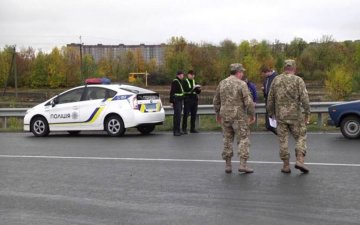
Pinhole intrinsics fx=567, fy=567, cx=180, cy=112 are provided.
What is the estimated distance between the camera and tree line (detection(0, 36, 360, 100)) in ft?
319

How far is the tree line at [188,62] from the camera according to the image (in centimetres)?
9722

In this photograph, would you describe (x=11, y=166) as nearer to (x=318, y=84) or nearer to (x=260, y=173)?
(x=260, y=173)

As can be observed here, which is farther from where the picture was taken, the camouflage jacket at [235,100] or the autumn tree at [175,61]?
the autumn tree at [175,61]

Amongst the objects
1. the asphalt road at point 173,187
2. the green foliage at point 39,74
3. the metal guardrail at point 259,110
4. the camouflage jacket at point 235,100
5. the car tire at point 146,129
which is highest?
the green foliage at point 39,74

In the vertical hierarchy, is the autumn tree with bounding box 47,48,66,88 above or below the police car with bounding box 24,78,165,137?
→ above

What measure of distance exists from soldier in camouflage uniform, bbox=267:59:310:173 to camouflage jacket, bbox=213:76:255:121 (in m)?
0.47

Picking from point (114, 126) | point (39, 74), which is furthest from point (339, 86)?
point (39, 74)

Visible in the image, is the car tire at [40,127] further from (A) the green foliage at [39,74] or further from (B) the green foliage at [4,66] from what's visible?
(A) the green foliage at [39,74]

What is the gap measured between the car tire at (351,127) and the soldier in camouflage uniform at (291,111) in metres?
5.11

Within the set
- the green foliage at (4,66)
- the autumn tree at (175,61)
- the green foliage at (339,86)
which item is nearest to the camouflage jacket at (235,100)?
the green foliage at (339,86)

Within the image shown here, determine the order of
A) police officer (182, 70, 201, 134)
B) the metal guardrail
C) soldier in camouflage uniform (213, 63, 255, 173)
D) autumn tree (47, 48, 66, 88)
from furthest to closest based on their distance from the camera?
autumn tree (47, 48, 66, 88) < the metal guardrail < police officer (182, 70, 201, 134) < soldier in camouflage uniform (213, 63, 255, 173)

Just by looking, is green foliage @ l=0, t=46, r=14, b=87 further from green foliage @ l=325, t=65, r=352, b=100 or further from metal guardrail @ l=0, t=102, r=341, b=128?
metal guardrail @ l=0, t=102, r=341, b=128

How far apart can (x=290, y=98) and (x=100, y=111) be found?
8.12 metres

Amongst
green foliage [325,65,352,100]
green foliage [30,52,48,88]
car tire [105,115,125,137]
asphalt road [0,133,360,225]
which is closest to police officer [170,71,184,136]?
car tire [105,115,125,137]
